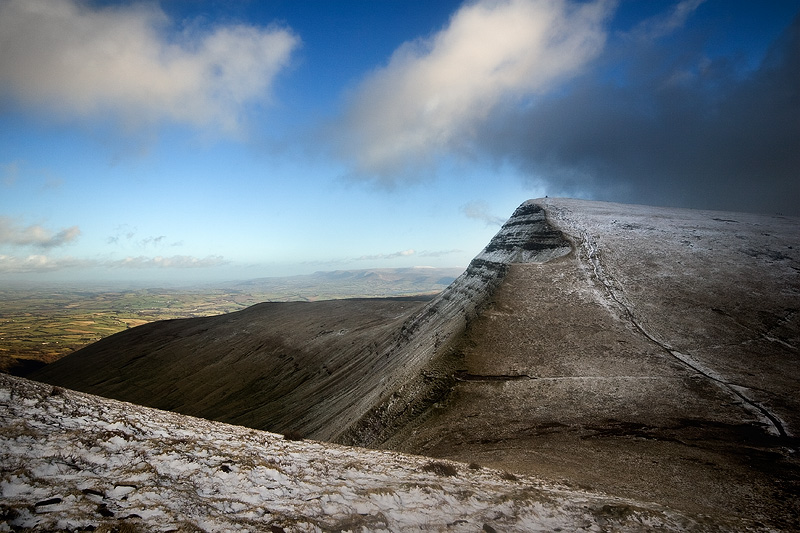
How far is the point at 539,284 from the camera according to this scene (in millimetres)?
33531

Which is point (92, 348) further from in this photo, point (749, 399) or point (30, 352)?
point (749, 399)

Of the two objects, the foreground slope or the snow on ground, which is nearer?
the snow on ground

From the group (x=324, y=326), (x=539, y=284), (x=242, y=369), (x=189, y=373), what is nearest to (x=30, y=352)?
(x=189, y=373)

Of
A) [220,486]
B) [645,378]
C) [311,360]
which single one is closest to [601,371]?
[645,378]

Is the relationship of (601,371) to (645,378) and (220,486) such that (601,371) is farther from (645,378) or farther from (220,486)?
(220,486)

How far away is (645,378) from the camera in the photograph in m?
21.4

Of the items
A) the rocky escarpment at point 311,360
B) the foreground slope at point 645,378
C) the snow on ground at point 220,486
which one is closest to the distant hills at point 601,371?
the foreground slope at point 645,378

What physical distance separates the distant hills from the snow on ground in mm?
3920

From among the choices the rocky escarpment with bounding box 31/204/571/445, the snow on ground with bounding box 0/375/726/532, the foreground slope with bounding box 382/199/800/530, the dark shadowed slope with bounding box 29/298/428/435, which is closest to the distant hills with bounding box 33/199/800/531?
the foreground slope with bounding box 382/199/800/530

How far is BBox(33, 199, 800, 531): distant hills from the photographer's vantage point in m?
14.4

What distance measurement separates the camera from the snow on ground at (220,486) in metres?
5.75

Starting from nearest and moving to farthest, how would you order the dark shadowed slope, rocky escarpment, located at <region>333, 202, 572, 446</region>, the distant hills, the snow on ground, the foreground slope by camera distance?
1. the snow on ground
2. the foreground slope
3. the distant hills
4. rocky escarpment, located at <region>333, 202, 572, 446</region>
5. the dark shadowed slope

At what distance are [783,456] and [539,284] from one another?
792 inches

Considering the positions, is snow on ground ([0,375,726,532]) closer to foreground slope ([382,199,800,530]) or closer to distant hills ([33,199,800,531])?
distant hills ([33,199,800,531])
